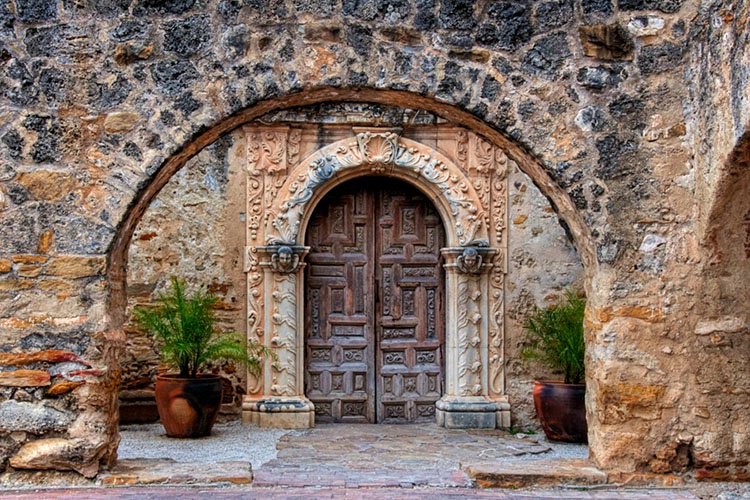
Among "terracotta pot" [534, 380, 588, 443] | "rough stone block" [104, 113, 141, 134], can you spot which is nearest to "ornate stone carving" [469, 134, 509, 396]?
"terracotta pot" [534, 380, 588, 443]

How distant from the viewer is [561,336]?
25.3ft

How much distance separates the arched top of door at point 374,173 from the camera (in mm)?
8406

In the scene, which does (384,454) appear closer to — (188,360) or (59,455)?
(188,360)

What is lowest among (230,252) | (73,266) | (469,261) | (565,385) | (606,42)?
(565,385)

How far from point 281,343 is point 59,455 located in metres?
3.47

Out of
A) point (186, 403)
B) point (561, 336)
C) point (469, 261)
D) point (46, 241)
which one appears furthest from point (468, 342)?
point (46, 241)

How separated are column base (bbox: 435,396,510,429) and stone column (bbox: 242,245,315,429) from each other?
1.17 metres

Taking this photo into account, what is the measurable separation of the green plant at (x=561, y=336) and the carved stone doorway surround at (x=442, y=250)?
0.32 m

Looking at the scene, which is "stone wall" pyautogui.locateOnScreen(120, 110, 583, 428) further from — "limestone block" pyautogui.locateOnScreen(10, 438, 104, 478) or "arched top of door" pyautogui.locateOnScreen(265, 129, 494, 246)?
"limestone block" pyautogui.locateOnScreen(10, 438, 104, 478)

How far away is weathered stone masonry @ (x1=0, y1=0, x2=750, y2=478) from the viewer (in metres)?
5.15

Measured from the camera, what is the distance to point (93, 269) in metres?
5.16

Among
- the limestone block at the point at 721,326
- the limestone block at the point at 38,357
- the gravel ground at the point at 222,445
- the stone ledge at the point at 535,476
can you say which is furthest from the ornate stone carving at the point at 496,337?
the limestone block at the point at 38,357

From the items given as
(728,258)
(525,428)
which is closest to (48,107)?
(728,258)

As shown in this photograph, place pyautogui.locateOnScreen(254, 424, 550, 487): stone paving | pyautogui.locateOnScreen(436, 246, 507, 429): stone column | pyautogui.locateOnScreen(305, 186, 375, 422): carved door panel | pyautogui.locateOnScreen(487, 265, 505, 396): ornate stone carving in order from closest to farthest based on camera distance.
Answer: pyautogui.locateOnScreen(254, 424, 550, 487): stone paving, pyautogui.locateOnScreen(436, 246, 507, 429): stone column, pyautogui.locateOnScreen(487, 265, 505, 396): ornate stone carving, pyautogui.locateOnScreen(305, 186, 375, 422): carved door panel
